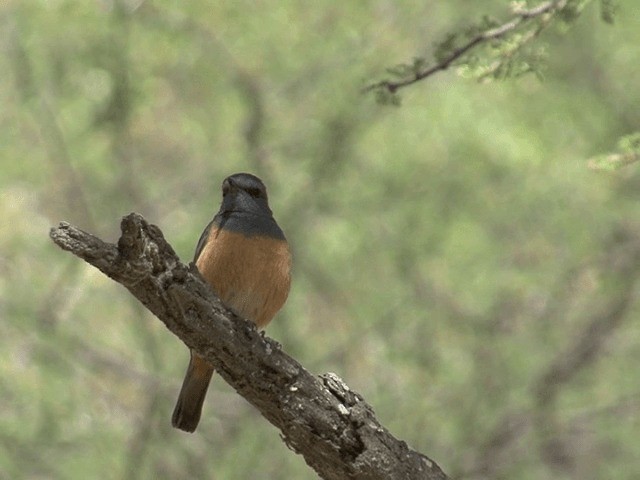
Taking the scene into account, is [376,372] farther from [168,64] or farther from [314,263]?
[168,64]

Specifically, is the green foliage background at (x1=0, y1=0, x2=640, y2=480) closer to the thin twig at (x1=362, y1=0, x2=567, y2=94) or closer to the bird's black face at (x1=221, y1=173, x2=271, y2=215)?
the bird's black face at (x1=221, y1=173, x2=271, y2=215)

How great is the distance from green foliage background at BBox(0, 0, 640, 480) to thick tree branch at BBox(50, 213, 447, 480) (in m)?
6.52

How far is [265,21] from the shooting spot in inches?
469

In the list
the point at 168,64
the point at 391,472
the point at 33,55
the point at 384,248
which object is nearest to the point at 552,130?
the point at 384,248

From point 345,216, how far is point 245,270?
20.4 ft

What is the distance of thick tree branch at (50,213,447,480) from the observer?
451 cm

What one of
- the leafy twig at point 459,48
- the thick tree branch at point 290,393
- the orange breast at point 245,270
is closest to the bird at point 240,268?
the orange breast at point 245,270

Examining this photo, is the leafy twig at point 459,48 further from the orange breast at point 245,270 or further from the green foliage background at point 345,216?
the green foliage background at point 345,216

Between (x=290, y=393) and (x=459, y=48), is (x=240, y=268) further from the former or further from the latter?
(x=459, y=48)

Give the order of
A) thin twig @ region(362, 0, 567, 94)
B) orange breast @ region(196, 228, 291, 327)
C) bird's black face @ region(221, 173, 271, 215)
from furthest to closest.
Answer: bird's black face @ region(221, 173, 271, 215), orange breast @ region(196, 228, 291, 327), thin twig @ region(362, 0, 567, 94)

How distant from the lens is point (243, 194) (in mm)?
6664

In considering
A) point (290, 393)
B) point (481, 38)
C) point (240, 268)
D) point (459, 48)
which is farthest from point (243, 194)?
point (290, 393)

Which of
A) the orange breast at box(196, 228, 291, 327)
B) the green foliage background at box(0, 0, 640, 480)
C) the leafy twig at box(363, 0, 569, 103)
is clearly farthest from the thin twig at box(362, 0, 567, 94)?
the green foliage background at box(0, 0, 640, 480)

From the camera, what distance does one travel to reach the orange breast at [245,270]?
6199mm
